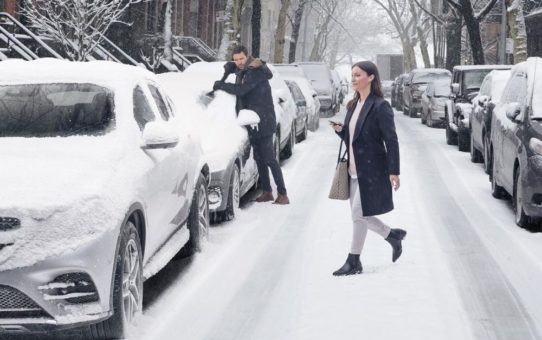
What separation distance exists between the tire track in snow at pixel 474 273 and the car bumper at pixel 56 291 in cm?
245

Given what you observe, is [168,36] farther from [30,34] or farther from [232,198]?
[232,198]

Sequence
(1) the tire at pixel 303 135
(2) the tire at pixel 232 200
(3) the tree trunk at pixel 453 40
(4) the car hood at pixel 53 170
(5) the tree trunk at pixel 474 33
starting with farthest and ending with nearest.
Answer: (3) the tree trunk at pixel 453 40 → (5) the tree trunk at pixel 474 33 → (1) the tire at pixel 303 135 → (2) the tire at pixel 232 200 → (4) the car hood at pixel 53 170

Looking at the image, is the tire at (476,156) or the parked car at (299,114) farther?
the parked car at (299,114)

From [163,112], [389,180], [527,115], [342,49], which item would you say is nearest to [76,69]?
[163,112]

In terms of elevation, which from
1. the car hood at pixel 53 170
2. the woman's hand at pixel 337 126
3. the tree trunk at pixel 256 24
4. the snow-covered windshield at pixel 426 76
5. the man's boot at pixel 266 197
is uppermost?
the tree trunk at pixel 256 24

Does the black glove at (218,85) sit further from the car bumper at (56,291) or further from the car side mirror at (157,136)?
the car bumper at (56,291)

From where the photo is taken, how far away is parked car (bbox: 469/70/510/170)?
13.7 metres

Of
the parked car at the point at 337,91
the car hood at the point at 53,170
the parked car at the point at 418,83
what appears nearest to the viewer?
the car hood at the point at 53,170

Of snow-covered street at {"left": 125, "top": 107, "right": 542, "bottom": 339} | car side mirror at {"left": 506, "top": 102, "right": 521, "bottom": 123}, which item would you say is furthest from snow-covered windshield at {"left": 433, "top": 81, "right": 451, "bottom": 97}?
car side mirror at {"left": 506, "top": 102, "right": 521, "bottom": 123}

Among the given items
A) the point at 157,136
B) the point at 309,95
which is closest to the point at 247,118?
the point at 157,136

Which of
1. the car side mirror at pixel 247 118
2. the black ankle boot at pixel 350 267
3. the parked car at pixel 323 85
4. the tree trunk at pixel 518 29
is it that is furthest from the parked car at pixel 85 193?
the parked car at pixel 323 85

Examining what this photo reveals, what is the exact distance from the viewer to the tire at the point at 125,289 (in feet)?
17.4

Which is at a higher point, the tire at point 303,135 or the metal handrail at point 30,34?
the metal handrail at point 30,34

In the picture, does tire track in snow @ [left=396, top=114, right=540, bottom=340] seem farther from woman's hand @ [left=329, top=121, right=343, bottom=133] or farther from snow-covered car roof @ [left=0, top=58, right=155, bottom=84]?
snow-covered car roof @ [left=0, top=58, right=155, bottom=84]
